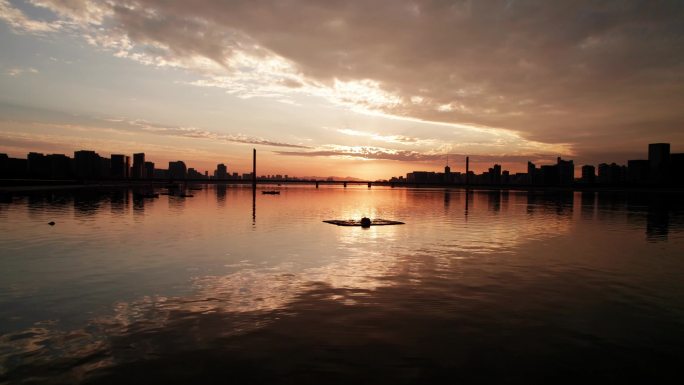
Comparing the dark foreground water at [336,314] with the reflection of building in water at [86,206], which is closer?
the dark foreground water at [336,314]

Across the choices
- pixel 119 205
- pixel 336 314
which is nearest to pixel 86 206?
pixel 119 205

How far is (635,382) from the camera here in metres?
12.1

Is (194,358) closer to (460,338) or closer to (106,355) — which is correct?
(106,355)

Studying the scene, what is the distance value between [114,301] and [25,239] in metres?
26.7

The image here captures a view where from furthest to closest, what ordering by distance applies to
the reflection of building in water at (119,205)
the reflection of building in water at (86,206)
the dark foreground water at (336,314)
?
the reflection of building in water at (119,205), the reflection of building in water at (86,206), the dark foreground water at (336,314)

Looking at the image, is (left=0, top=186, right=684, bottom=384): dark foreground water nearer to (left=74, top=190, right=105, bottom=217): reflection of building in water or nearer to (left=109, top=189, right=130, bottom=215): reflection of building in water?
(left=74, top=190, right=105, bottom=217): reflection of building in water

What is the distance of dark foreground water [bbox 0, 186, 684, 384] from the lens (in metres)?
12.7

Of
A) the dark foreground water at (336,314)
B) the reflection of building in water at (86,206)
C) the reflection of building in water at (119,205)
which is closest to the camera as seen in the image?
the dark foreground water at (336,314)

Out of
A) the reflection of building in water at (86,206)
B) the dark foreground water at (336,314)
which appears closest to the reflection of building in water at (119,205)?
the reflection of building in water at (86,206)

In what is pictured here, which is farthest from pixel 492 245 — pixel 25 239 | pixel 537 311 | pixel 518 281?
pixel 25 239

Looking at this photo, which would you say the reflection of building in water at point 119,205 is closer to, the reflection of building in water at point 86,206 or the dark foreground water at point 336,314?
the reflection of building in water at point 86,206

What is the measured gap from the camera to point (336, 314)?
708 inches

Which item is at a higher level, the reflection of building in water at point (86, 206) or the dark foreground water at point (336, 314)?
the reflection of building in water at point (86, 206)

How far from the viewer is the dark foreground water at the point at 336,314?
12680 mm
